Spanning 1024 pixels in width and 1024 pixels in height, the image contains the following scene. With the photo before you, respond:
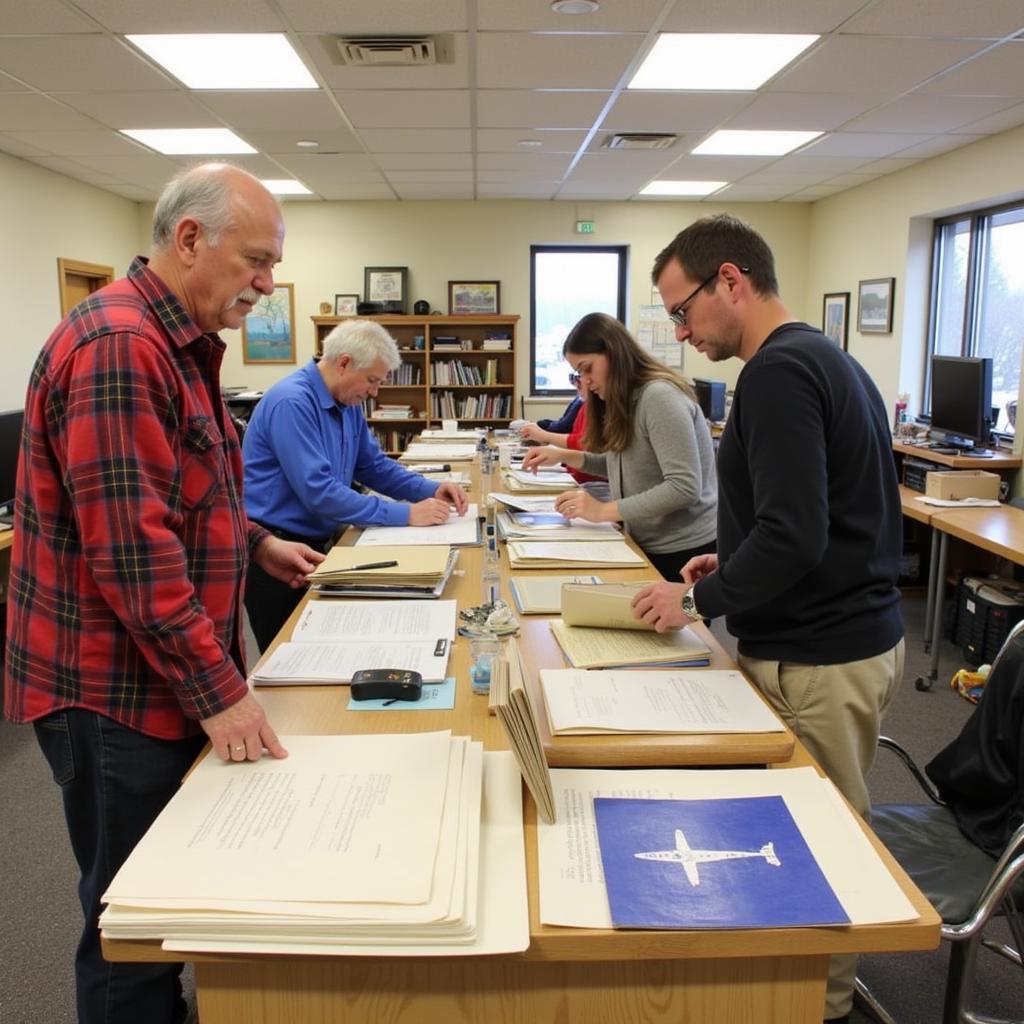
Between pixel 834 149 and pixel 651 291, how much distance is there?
2622 millimetres

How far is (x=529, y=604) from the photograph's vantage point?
1808 mm

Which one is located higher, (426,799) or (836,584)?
(836,584)

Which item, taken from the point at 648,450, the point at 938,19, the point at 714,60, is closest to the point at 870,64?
the point at 938,19

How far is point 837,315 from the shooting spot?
763 centimetres

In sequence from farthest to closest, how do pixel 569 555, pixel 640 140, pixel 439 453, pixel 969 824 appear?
pixel 640 140 < pixel 439 453 < pixel 569 555 < pixel 969 824

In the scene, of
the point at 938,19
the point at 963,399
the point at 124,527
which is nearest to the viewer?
the point at 124,527

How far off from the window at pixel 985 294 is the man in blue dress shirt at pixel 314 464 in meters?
4.34

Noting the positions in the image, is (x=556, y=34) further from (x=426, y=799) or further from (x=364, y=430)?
(x=426, y=799)

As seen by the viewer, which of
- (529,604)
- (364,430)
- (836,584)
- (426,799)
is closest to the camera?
(426,799)

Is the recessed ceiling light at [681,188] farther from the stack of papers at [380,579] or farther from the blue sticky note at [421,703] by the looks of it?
the blue sticky note at [421,703]

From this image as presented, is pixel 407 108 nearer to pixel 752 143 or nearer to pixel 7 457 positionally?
pixel 752 143

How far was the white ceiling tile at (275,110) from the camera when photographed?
177 inches

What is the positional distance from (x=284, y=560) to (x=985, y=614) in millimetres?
3539

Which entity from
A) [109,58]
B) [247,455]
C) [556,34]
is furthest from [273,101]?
[247,455]
